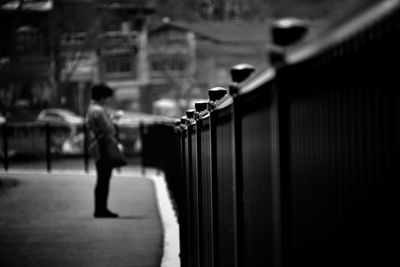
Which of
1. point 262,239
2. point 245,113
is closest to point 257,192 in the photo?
point 262,239

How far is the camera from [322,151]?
1.99 m

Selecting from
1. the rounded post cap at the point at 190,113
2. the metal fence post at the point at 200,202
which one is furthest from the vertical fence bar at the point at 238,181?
the rounded post cap at the point at 190,113

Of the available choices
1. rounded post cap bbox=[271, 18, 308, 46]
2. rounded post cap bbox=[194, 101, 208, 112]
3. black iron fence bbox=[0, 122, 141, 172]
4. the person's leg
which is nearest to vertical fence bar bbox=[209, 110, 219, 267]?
rounded post cap bbox=[194, 101, 208, 112]

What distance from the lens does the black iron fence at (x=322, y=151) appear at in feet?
5.04

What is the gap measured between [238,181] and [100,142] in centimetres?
815

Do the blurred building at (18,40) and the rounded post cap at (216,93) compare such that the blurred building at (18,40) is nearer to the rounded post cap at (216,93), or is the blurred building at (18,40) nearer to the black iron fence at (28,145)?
the black iron fence at (28,145)

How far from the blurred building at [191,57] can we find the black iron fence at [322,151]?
6579cm

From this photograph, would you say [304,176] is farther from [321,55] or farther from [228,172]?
[228,172]

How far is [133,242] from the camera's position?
29.2 ft

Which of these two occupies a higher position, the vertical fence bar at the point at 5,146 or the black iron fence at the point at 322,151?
the black iron fence at the point at 322,151

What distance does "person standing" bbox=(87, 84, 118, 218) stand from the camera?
11.3 metres

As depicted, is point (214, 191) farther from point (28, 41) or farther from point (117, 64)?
point (117, 64)

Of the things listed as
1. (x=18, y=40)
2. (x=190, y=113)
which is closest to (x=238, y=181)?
(x=190, y=113)

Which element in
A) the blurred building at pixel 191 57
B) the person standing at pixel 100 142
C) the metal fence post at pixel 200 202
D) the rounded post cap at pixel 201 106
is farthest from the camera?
the blurred building at pixel 191 57
